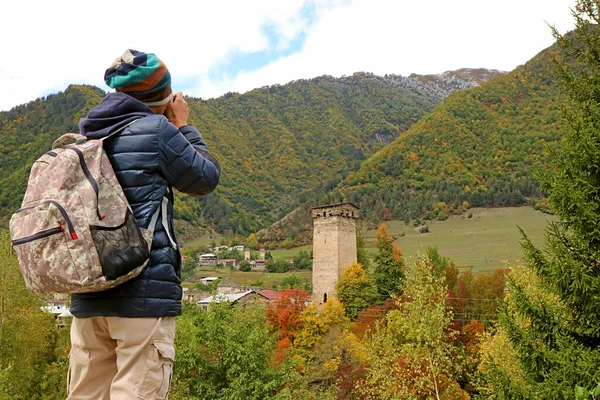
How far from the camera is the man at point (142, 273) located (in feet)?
7.13

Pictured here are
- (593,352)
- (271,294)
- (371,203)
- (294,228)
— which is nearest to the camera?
(593,352)

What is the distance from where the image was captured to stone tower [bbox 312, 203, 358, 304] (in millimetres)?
44500

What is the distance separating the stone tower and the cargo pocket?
42.2 m

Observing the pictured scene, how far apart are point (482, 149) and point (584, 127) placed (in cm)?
11462

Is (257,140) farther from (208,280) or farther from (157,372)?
(157,372)

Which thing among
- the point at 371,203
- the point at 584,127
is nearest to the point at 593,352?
the point at 584,127

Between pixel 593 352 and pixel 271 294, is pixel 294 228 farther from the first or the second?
pixel 593 352

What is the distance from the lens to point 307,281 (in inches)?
2859

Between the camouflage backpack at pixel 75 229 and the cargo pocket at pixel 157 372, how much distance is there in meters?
0.37

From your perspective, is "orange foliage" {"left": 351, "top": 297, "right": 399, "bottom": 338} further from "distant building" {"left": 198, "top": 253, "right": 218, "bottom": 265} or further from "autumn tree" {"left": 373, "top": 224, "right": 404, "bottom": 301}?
"distant building" {"left": 198, "top": 253, "right": 218, "bottom": 265}

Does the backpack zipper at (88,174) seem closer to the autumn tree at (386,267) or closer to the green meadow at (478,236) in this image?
the autumn tree at (386,267)

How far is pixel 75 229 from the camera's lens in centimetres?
197

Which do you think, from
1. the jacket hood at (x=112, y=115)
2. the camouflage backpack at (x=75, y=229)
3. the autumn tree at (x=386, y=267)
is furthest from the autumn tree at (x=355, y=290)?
the camouflage backpack at (x=75, y=229)

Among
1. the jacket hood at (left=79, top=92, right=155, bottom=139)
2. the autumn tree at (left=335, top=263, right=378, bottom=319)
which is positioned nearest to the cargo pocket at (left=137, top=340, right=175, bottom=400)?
the jacket hood at (left=79, top=92, right=155, bottom=139)
